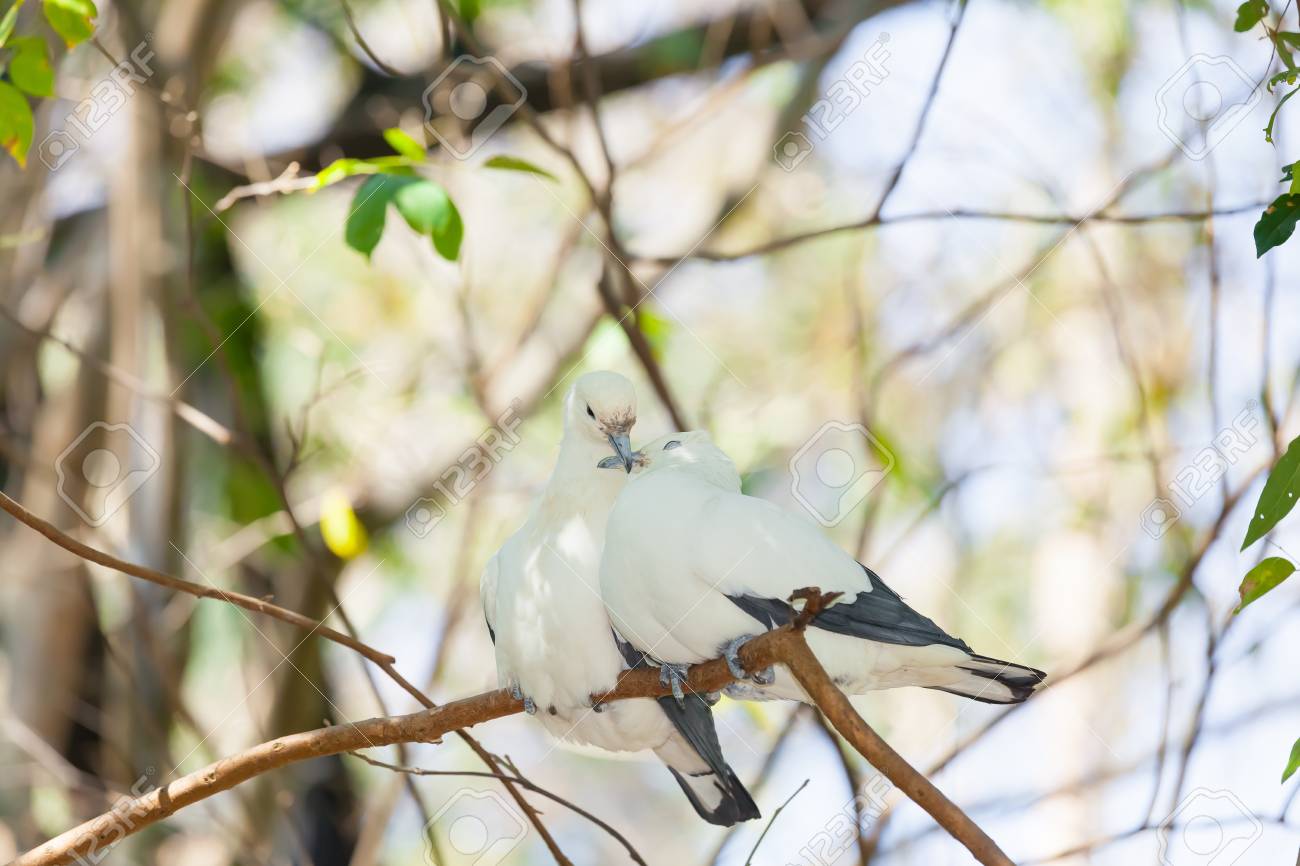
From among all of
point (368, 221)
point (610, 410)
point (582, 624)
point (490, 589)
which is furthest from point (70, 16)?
point (582, 624)

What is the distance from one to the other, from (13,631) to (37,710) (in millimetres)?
506

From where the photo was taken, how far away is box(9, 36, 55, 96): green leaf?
3398 millimetres

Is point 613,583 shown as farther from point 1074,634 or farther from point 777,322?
point 777,322

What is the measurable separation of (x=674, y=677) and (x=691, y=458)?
2.39 feet

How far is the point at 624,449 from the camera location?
375 centimetres

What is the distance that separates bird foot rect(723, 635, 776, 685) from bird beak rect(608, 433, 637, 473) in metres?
0.72

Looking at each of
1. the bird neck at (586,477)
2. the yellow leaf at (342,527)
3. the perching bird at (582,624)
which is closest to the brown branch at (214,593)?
the perching bird at (582,624)

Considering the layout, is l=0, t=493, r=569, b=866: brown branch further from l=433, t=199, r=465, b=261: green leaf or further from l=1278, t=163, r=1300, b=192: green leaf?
l=1278, t=163, r=1300, b=192: green leaf

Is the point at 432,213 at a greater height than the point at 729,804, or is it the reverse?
the point at 432,213

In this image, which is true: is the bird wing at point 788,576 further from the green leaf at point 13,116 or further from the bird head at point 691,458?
the green leaf at point 13,116


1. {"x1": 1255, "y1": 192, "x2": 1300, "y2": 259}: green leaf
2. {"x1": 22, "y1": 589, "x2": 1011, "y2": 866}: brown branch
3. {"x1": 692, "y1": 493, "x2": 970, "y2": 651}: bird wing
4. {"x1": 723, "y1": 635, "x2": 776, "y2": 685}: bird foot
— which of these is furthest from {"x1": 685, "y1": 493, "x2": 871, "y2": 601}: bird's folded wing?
{"x1": 1255, "y1": 192, "x2": 1300, "y2": 259}: green leaf

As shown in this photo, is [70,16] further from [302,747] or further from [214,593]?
[302,747]

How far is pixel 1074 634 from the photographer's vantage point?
7.92m

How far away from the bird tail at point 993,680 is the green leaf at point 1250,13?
1.61m
